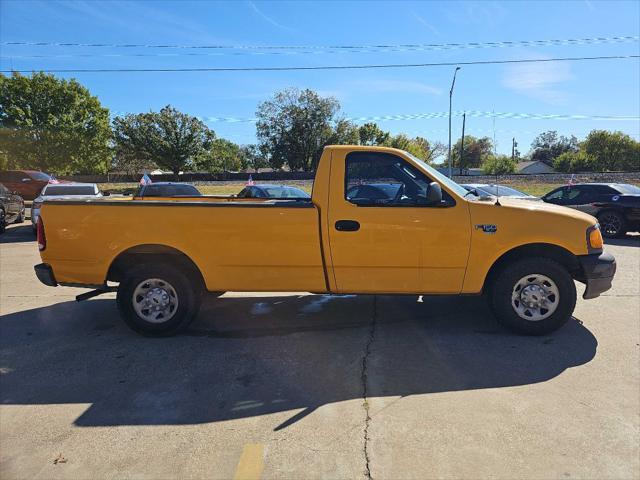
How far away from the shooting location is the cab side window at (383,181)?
452cm

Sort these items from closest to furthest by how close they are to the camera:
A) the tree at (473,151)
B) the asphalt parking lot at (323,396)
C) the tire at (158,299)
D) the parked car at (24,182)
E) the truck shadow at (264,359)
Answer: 1. the asphalt parking lot at (323,396)
2. the truck shadow at (264,359)
3. the tire at (158,299)
4. the parked car at (24,182)
5. the tree at (473,151)

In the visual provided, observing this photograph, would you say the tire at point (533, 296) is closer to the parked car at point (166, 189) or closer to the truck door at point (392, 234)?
the truck door at point (392, 234)

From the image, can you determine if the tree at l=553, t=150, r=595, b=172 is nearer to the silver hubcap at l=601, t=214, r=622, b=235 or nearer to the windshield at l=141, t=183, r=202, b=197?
the silver hubcap at l=601, t=214, r=622, b=235

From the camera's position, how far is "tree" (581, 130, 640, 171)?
76500 millimetres

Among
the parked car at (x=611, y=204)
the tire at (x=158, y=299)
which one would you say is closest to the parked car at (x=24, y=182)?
the tire at (x=158, y=299)

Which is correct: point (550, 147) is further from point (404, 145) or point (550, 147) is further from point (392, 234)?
point (392, 234)

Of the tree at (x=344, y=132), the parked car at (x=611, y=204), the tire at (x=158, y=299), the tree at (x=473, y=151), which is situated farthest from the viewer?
the tree at (x=473, y=151)

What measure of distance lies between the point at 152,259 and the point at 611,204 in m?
12.0

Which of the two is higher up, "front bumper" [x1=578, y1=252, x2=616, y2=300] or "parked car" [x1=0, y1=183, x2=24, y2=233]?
"parked car" [x1=0, y1=183, x2=24, y2=233]

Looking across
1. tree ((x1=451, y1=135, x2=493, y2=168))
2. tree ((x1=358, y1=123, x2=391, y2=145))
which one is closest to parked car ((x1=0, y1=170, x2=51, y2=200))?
tree ((x1=358, y1=123, x2=391, y2=145))

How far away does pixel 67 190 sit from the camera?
13172 millimetres

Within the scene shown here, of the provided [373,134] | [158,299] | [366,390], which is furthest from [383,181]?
[373,134]

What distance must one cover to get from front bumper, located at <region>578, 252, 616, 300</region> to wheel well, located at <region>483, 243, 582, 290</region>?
0.29 ft

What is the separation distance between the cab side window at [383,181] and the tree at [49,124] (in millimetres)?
38509
